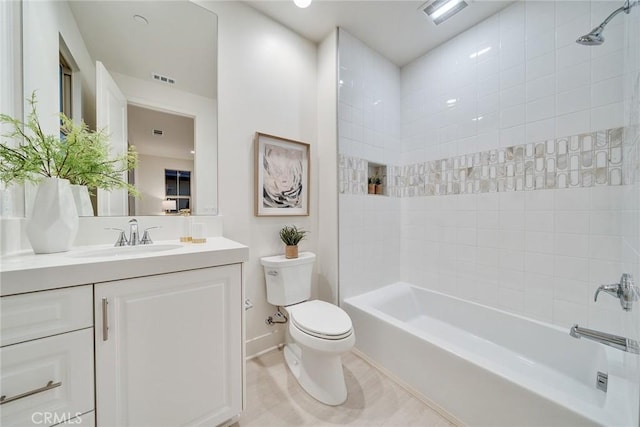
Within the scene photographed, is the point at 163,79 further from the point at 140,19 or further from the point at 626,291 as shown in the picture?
the point at 626,291

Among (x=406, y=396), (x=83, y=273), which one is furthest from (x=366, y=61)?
(x=406, y=396)

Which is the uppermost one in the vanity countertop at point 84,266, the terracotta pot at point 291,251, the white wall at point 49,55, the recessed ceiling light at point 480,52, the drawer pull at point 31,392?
the recessed ceiling light at point 480,52

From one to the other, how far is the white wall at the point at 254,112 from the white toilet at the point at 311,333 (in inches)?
6.9

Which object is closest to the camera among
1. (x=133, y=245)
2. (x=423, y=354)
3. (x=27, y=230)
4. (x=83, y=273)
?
(x=83, y=273)

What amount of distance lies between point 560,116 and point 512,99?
305 millimetres

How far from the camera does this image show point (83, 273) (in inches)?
30.4

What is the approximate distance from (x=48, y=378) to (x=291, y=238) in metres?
1.27

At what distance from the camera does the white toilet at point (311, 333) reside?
4.25 feet

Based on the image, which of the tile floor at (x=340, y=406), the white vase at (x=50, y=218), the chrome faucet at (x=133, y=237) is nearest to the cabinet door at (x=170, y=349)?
the tile floor at (x=340, y=406)

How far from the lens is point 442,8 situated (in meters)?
1.71

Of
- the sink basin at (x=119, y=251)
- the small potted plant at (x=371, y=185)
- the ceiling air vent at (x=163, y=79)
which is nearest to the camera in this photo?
the sink basin at (x=119, y=251)

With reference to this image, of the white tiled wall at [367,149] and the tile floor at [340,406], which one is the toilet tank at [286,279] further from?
the tile floor at [340,406]

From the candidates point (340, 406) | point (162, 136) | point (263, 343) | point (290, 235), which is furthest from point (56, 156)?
point (340, 406)

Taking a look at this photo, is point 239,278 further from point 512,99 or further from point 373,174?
point 512,99
